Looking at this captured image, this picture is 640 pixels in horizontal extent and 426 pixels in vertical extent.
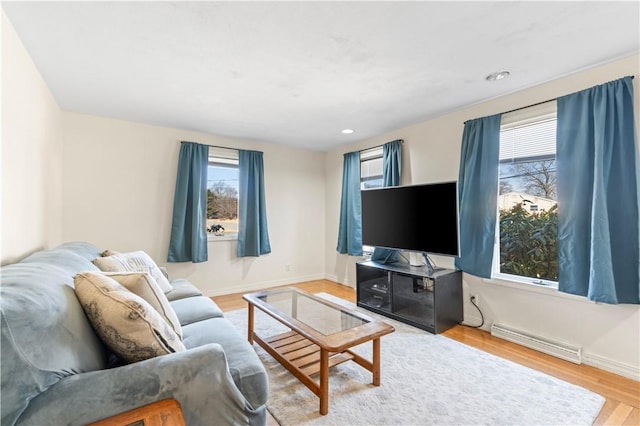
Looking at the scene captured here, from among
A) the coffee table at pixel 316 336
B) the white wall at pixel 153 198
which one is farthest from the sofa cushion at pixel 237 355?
the white wall at pixel 153 198

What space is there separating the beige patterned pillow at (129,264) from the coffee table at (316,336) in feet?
2.50

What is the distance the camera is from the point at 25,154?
202 cm

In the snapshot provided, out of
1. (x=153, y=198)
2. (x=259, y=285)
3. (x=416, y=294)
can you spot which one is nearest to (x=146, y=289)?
(x=416, y=294)

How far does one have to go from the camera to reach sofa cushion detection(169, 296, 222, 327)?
6.45 feet

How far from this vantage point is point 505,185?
2.90 metres

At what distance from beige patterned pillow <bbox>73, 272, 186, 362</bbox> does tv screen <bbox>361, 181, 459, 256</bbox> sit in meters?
2.59

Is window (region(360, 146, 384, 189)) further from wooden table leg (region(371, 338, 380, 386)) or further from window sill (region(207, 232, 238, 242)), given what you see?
wooden table leg (region(371, 338, 380, 386))

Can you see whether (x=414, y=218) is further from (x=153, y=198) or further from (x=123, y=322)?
(x=153, y=198)

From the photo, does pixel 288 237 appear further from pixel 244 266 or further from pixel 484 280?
pixel 484 280

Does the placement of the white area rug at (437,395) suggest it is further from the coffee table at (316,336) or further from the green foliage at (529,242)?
the green foliage at (529,242)

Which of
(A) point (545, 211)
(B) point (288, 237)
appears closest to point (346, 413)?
(A) point (545, 211)

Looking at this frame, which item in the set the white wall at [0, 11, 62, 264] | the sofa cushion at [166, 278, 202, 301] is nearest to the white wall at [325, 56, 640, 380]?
the sofa cushion at [166, 278, 202, 301]

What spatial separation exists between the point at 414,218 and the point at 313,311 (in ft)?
5.33

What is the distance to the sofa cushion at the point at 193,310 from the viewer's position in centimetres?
197
